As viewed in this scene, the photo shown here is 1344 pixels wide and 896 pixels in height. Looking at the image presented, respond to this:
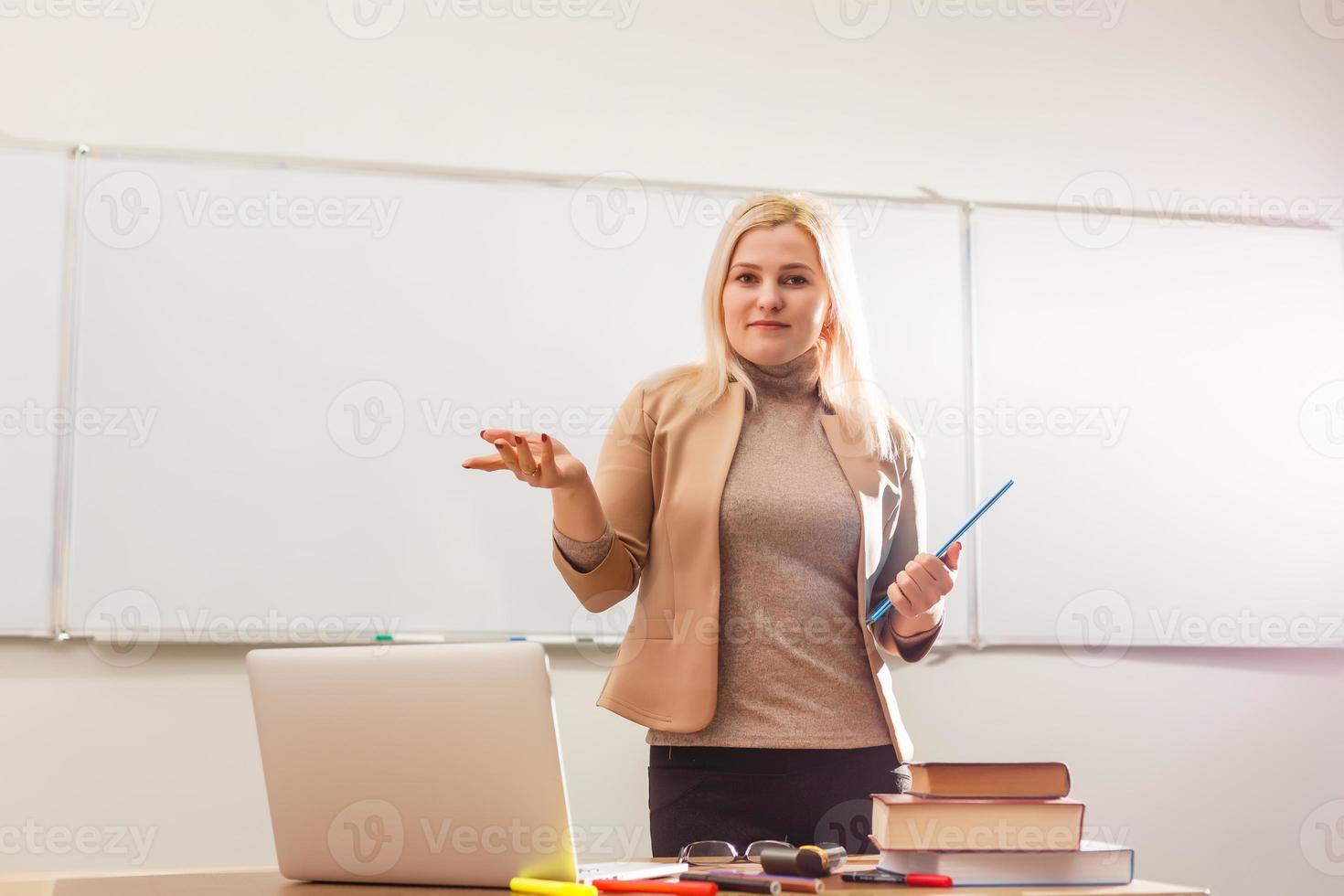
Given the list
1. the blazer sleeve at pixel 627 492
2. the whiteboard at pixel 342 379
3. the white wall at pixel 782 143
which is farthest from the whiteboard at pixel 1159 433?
the blazer sleeve at pixel 627 492

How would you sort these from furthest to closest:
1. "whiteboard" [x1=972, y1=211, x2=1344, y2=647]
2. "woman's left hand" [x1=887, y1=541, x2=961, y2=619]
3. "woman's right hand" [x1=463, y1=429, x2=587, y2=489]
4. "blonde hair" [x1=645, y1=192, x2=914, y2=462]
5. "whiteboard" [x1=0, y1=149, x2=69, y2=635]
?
"whiteboard" [x1=972, y1=211, x2=1344, y2=647] < "whiteboard" [x1=0, y1=149, x2=69, y2=635] < "blonde hair" [x1=645, y1=192, x2=914, y2=462] < "woman's left hand" [x1=887, y1=541, x2=961, y2=619] < "woman's right hand" [x1=463, y1=429, x2=587, y2=489]

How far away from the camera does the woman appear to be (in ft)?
5.29

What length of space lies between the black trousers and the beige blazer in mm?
54

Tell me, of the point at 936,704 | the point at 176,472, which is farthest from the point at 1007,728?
the point at 176,472

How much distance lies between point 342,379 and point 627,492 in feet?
3.60

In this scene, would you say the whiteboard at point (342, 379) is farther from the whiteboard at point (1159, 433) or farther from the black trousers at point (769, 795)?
the black trousers at point (769, 795)

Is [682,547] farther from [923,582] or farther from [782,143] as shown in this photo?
[782,143]

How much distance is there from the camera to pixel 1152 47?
316cm

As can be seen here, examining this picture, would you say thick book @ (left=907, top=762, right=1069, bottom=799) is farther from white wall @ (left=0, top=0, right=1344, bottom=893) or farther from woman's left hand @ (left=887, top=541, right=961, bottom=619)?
white wall @ (left=0, top=0, right=1344, bottom=893)

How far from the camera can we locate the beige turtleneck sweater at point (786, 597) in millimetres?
1646

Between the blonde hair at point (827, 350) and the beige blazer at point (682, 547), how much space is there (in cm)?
2

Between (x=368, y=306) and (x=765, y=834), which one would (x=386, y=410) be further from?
(x=765, y=834)

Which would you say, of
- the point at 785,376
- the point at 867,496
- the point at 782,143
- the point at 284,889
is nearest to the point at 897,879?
the point at 284,889

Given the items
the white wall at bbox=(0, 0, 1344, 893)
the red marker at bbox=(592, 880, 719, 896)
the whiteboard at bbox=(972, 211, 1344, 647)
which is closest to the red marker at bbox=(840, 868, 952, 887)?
the red marker at bbox=(592, 880, 719, 896)
